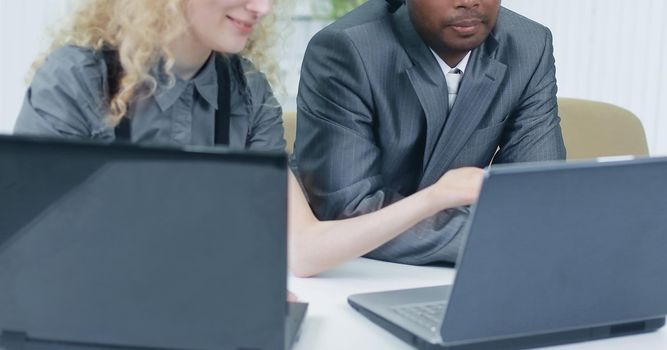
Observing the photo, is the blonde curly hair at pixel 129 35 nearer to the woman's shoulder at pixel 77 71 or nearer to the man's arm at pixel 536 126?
the woman's shoulder at pixel 77 71

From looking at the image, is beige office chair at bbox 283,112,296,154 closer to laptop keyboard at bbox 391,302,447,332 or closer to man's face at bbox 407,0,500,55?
man's face at bbox 407,0,500,55

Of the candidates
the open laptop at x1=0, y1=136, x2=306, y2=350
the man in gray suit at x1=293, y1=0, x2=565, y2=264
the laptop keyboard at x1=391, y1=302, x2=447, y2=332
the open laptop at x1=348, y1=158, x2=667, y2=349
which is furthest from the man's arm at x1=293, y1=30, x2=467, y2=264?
the open laptop at x1=0, y1=136, x2=306, y2=350

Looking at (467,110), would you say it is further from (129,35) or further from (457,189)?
(129,35)

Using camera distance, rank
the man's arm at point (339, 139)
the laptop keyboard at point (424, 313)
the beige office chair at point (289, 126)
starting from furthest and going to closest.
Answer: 1. the beige office chair at point (289, 126)
2. the man's arm at point (339, 139)
3. the laptop keyboard at point (424, 313)

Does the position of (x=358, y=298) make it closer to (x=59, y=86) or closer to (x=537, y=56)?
(x=59, y=86)

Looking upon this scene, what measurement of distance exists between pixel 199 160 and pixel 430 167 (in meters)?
0.95

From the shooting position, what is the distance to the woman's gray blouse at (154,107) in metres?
1.40

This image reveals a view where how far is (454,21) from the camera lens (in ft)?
5.54

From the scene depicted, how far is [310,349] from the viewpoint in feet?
3.59

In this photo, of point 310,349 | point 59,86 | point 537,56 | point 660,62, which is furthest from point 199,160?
point 660,62

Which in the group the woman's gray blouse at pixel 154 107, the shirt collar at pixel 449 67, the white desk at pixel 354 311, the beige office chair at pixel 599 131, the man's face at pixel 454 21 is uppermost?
the man's face at pixel 454 21

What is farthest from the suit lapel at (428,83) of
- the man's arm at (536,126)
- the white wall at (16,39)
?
the white wall at (16,39)

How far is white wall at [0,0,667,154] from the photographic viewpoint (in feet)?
10.2

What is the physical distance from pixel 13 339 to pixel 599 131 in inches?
57.1
